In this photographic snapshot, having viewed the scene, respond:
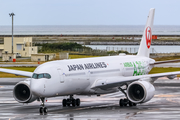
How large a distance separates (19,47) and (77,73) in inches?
3002

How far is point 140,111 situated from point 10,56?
6992 centimetres

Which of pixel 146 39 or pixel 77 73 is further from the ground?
pixel 146 39

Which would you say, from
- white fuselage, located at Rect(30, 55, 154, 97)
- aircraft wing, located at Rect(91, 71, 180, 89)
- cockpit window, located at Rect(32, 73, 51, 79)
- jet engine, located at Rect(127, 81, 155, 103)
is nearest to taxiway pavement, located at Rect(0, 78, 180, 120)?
jet engine, located at Rect(127, 81, 155, 103)

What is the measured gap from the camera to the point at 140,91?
30594 mm

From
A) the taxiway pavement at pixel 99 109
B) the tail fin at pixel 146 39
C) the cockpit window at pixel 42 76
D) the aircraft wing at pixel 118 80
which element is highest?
the tail fin at pixel 146 39

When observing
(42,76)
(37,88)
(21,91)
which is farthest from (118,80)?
(21,91)

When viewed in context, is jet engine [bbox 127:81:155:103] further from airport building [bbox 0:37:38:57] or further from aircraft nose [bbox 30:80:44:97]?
airport building [bbox 0:37:38:57]

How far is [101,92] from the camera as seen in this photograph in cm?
3231

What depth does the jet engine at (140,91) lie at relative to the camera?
29.7 metres

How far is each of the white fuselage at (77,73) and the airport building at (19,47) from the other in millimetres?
68930

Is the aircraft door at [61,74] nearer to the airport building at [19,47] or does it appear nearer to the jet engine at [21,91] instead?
the jet engine at [21,91]

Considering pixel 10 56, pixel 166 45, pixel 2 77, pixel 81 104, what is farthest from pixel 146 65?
pixel 166 45

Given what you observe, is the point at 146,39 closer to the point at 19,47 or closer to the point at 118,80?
the point at 118,80

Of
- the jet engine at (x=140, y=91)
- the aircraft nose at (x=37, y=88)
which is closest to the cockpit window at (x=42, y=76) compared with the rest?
the aircraft nose at (x=37, y=88)
